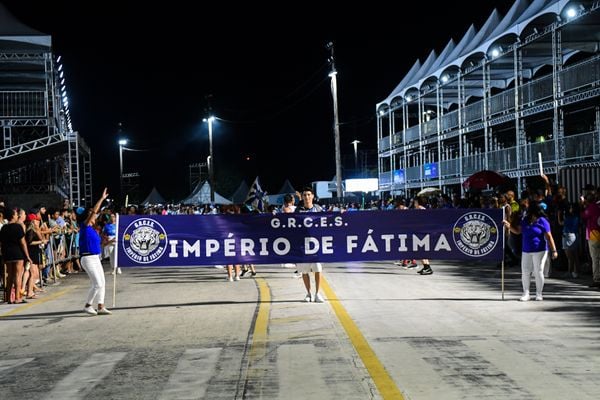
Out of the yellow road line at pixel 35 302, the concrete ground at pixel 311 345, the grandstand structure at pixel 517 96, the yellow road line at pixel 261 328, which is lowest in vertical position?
the yellow road line at pixel 35 302

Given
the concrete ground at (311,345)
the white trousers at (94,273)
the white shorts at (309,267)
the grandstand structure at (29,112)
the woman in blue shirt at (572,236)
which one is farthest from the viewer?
the grandstand structure at (29,112)

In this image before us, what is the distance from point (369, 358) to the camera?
721 cm

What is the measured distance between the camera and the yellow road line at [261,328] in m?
7.62

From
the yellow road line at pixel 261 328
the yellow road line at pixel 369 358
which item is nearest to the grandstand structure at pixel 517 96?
the yellow road line at pixel 261 328

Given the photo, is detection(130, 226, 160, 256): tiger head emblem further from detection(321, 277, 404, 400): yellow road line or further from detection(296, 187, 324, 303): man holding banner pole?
detection(321, 277, 404, 400): yellow road line

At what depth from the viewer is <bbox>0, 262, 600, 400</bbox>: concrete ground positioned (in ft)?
20.1

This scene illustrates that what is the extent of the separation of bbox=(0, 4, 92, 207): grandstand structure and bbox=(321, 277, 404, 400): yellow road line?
28809mm

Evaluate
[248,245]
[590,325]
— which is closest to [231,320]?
[248,245]

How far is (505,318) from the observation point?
977 cm

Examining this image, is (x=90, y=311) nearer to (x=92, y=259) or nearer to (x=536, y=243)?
(x=92, y=259)

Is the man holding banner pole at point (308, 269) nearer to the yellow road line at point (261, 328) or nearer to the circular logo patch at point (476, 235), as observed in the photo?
the yellow road line at point (261, 328)

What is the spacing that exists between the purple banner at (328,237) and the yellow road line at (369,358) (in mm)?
1428

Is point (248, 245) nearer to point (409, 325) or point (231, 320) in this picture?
point (231, 320)

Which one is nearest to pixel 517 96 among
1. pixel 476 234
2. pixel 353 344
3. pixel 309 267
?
pixel 476 234
